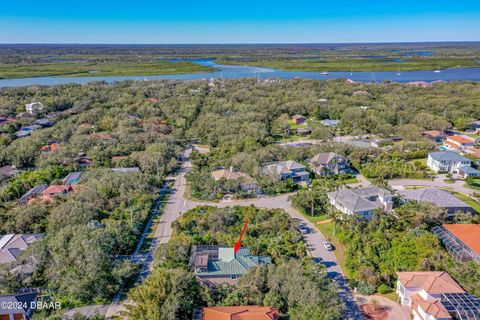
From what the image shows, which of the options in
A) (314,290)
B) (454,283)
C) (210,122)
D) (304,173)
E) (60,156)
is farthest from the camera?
(210,122)

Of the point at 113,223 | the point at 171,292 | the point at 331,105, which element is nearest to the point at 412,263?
the point at 171,292

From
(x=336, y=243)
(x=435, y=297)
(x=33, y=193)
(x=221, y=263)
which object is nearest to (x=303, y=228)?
(x=336, y=243)

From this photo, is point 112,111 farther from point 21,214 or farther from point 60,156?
point 21,214

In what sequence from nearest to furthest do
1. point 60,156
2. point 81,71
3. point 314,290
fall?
1. point 314,290
2. point 60,156
3. point 81,71

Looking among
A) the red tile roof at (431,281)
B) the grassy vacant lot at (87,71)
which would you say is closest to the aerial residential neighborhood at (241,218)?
the red tile roof at (431,281)

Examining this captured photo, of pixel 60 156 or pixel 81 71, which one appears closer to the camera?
pixel 60 156

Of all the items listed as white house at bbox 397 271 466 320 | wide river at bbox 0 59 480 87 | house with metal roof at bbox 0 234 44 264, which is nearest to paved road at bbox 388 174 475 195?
white house at bbox 397 271 466 320

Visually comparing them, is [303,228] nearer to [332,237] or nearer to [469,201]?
[332,237]

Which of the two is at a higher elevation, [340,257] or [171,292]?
[171,292]
